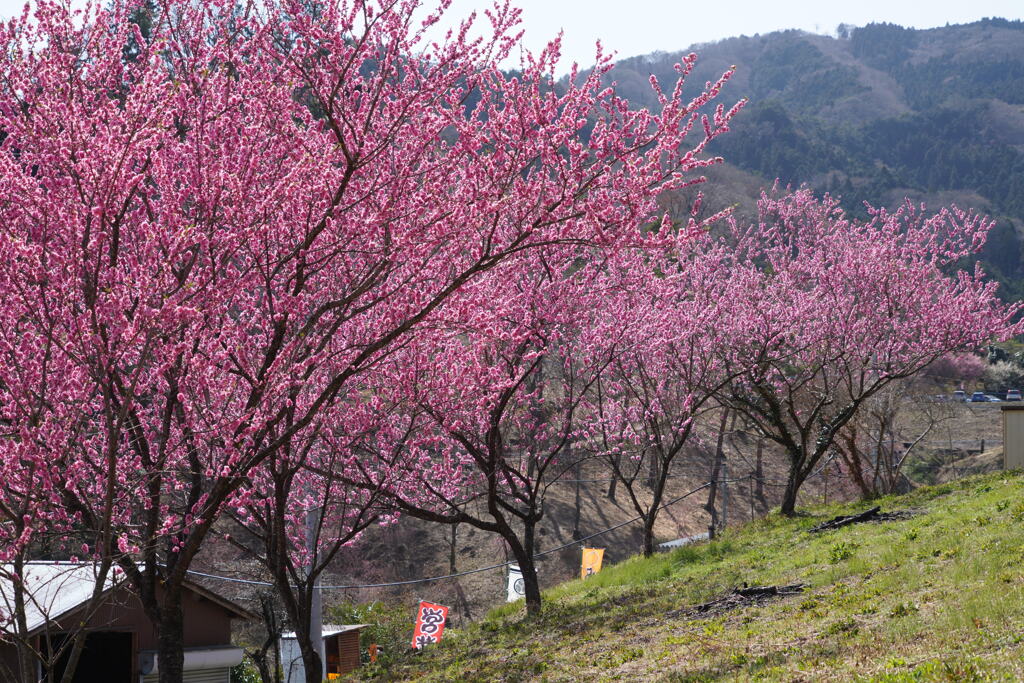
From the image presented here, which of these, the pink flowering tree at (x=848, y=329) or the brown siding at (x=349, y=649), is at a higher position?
the pink flowering tree at (x=848, y=329)

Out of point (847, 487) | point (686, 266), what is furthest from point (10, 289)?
point (847, 487)

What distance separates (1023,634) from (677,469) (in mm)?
33348

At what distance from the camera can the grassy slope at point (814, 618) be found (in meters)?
6.53

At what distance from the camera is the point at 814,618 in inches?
336

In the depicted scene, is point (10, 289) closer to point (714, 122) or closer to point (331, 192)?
point (331, 192)

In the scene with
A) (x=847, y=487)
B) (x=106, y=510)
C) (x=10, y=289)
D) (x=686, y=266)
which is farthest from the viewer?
(x=847, y=487)

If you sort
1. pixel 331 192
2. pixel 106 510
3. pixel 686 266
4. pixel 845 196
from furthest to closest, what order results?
1. pixel 845 196
2. pixel 686 266
3. pixel 331 192
4. pixel 106 510

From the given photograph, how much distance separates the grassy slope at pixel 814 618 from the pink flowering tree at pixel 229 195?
3503 millimetres

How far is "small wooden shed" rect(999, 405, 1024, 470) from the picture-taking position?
2017 cm

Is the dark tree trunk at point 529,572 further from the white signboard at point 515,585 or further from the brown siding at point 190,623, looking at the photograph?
the white signboard at point 515,585

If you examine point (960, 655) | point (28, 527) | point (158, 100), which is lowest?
point (960, 655)

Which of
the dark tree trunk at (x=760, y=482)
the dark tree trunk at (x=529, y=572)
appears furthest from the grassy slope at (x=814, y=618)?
the dark tree trunk at (x=760, y=482)

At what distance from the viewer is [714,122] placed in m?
6.75

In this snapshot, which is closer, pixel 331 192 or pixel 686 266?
pixel 331 192
